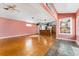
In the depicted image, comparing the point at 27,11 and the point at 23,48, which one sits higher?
the point at 27,11

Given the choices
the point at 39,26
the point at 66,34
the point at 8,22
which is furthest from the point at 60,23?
the point at 39,26

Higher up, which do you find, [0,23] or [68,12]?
[68,12]

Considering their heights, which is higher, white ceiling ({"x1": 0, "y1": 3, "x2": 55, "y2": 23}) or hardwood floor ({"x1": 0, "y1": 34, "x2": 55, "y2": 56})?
white ceiling ({"x1": 0, "y1": 3, "x2": 55, "y2": 23})

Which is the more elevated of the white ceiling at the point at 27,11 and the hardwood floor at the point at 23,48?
the white ceiling at the point at 27,11

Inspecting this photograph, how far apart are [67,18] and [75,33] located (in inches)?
47.9

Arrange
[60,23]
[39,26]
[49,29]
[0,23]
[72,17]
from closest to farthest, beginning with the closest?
1. [0,23]
2. [72,17]
3. [60,23]
4. [49,29]
5. [39,26]

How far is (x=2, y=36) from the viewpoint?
7492 millimetres

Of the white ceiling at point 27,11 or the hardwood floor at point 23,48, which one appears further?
the white ceiling at point 27,11

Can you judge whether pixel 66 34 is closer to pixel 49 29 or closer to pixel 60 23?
pixel 60 23

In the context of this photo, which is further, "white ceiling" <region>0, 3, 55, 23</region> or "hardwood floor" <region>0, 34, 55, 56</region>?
"white ceiling" <region>0, 3, 55, 23</region>

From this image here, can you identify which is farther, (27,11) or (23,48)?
(27,11)

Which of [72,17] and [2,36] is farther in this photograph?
[72,17]

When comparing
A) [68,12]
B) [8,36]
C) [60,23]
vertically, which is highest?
[68,12]

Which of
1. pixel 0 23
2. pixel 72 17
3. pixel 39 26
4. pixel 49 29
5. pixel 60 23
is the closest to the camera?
pixel 0 23
